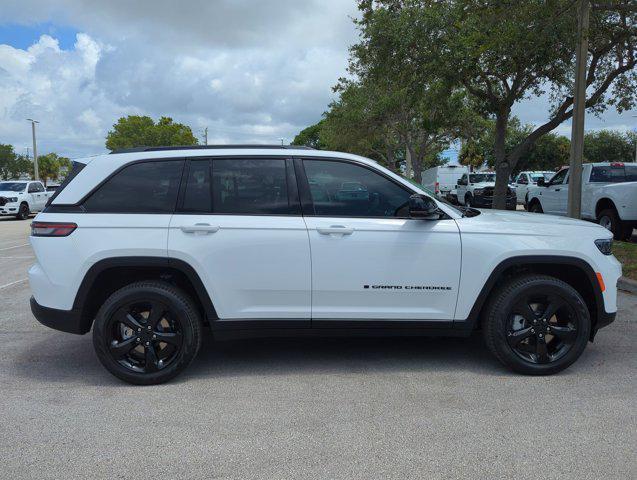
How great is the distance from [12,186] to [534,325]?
1002 inches

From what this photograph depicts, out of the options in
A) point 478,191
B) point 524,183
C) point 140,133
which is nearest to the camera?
point 478,191

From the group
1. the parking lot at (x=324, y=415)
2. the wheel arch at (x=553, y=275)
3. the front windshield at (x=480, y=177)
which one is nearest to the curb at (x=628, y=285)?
the parking lot at (x=324, y=415)

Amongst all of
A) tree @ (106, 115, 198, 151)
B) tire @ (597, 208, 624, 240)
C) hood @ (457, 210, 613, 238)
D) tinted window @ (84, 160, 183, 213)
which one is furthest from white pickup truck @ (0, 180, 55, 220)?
tree @ (106, 115, 198, 151)

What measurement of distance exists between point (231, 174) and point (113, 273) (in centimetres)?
122

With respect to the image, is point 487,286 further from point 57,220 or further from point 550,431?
point 57,220

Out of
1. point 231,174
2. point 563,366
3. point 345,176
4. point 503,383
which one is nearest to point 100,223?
point 231,174

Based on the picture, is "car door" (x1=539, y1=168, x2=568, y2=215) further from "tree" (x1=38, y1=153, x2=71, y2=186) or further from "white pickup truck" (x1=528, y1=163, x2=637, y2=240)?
"tree" (x1=38, y1=153, x2=71, y2=186)

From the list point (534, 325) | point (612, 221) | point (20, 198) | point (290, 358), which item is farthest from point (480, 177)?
point (290, 358)

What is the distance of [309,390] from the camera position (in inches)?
164

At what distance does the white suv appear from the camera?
4.22 m

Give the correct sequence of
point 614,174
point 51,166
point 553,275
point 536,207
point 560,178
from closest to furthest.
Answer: point 553,275 < point 614,174 < point 560,178 < point 536,207 < point 51,166

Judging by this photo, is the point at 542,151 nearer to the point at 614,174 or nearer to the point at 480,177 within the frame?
the point at 480,177

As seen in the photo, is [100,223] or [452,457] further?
[100,223]

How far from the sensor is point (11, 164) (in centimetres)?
7594
